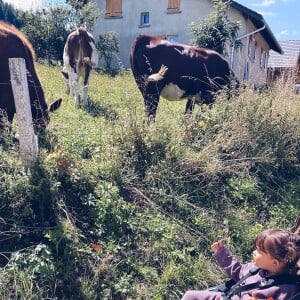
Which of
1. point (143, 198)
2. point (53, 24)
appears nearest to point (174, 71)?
point (143, 198)

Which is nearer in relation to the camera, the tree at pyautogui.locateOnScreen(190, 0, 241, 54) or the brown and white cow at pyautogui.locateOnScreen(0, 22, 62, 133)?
the brown and white cow at pyautogui.locateOnScreen(0, 22, 62, 133)

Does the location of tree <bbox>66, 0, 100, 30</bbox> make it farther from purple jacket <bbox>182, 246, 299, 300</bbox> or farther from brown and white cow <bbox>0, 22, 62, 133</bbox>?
purple jacket <bbox>182, 246, 299, 300</bbox>

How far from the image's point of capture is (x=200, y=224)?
5.32m

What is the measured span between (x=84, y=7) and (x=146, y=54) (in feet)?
61.6

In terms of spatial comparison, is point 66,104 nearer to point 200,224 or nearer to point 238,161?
point 238,161

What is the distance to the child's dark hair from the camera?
11.1 ft

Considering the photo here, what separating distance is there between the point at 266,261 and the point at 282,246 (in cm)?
15

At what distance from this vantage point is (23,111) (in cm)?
502

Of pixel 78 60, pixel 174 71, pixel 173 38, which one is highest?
pixel 174 71

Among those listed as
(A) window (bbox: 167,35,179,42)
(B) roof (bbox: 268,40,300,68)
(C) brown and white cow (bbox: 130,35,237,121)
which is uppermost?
(C) brown and white cow (bbox: 130,35,237,121)

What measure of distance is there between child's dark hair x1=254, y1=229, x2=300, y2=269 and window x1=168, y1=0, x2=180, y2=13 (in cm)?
2539

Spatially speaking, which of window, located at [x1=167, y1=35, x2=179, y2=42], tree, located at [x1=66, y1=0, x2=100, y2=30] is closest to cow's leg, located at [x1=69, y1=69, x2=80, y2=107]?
tree, located at [x1=66, y1=0, x2=100, y2=30]

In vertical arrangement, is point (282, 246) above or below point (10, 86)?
below

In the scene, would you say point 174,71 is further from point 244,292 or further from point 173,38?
point 173,38
